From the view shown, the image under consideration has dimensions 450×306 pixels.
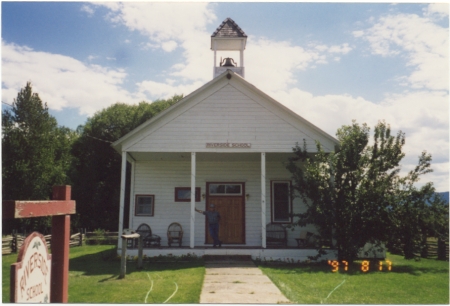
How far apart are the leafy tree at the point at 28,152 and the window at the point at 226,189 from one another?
12.8 meters

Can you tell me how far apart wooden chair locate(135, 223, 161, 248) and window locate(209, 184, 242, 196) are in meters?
2.96

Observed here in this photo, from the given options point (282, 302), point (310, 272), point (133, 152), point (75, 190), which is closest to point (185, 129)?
point (133, 152)

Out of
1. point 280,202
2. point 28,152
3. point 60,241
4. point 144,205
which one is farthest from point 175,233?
point 28,152

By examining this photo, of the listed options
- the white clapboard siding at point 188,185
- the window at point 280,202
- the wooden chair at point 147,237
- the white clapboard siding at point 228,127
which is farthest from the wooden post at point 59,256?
the window at point 280,202

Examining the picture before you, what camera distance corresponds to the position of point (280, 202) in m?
15.8

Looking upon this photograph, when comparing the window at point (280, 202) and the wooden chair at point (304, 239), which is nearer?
the wooden chair at point (304, 239)

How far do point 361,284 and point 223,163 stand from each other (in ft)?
26.8

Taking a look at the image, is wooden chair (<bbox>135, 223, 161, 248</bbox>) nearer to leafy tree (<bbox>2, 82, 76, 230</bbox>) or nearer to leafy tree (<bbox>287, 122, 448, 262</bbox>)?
leafy tree (<bbox>287, 122, 448, 262</bbox>)

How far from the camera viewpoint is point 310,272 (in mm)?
10891

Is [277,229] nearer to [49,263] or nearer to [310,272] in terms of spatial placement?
[310,272]

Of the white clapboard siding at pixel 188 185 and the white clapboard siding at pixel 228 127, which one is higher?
the white clapboard siding at pixel 228 127

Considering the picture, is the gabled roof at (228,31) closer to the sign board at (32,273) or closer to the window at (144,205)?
the window at (144,205)

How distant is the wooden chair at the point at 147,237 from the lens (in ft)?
48.8

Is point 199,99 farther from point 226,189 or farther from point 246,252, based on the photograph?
point 246,252
